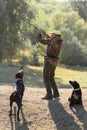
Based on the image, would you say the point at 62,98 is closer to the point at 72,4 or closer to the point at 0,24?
the point at 0,24

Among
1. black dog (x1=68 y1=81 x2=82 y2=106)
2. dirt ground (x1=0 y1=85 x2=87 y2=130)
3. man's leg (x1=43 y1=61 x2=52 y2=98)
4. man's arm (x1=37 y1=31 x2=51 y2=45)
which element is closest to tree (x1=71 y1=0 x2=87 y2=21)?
man's leg (x1=43 y1=61 x2=52 y2=98)

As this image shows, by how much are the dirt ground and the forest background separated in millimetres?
12122

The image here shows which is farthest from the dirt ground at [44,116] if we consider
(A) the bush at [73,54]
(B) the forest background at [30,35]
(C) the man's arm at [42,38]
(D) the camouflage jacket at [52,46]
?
(A) the bush at [73,54]

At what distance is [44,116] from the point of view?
392 inches

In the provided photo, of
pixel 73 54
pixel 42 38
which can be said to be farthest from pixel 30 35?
pixel 42 38

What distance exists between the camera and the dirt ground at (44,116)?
9430 mm

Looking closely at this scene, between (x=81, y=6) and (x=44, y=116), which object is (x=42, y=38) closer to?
(x=44, y=116)

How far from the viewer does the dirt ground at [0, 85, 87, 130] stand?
9.43 metres

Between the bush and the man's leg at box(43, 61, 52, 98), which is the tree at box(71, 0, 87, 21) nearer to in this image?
the bush

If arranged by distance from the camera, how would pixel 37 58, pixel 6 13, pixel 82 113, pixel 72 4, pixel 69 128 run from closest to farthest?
1. pixel 69 128
2. pixel 82 113
3. pixel 6 13
4. pixel 37 58
5. pixel 72 4

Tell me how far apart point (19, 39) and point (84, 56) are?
45.7ft

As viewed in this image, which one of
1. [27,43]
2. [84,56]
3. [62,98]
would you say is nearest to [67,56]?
[84,56]

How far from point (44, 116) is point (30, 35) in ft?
78.6

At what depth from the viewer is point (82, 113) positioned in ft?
33.3
